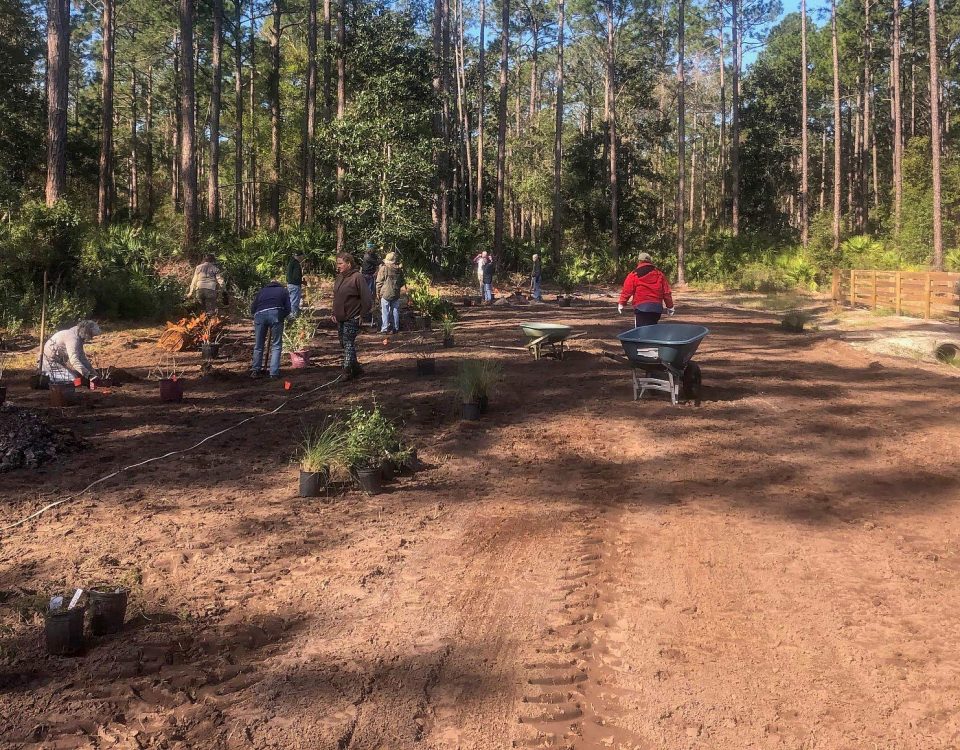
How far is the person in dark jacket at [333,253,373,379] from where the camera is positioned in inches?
429

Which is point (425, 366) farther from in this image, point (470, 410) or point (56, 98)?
point (56, 98)

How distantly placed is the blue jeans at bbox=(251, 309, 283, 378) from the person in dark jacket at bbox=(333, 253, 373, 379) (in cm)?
87

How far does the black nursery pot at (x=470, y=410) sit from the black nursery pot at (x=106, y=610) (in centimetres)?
514

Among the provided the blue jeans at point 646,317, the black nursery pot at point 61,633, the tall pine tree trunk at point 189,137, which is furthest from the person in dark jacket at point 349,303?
the tall pine tree trunk at point 189,137

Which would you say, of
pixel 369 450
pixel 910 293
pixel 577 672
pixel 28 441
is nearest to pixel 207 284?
pixel 28 441

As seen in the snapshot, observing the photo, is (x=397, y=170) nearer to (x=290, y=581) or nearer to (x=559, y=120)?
(x=559, y=120)

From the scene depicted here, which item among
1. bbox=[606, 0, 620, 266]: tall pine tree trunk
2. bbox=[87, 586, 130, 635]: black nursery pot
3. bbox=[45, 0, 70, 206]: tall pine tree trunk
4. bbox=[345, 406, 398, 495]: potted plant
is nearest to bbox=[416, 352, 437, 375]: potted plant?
bbox=[345, 406, 398, 495]: potted plant

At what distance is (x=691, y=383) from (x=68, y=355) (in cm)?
759

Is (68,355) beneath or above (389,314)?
beneath

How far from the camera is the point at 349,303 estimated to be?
10906 millimetres

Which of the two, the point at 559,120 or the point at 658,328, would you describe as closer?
the point at 658,328

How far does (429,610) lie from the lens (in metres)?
4.48

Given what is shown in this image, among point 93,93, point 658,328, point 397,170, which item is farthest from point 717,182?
point 658,328

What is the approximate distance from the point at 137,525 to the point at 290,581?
5.06 ft
